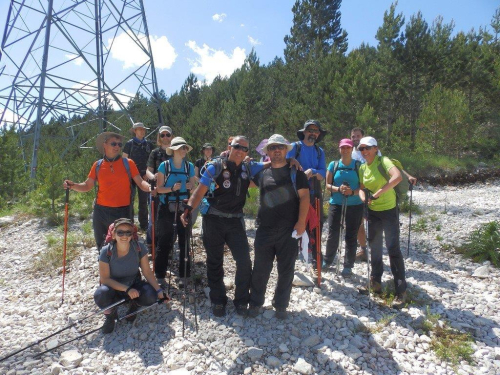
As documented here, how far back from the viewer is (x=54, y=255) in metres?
6.59

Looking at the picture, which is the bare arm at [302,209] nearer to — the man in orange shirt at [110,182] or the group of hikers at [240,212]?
the group of hikers at [240,212]

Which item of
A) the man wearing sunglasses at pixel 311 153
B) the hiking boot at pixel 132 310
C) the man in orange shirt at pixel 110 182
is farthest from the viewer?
the man wearing sunglasses at pixel 311 153

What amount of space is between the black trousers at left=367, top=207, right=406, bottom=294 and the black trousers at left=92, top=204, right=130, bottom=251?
336 centimetres

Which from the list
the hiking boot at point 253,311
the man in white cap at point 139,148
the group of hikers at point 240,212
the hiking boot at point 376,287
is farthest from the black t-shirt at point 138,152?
the hiking boot at point 376,287

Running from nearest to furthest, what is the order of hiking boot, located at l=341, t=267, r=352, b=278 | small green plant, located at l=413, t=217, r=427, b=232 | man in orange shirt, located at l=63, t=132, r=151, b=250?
man in orange shirt, located at l=63, t=132, r=151, b=250
hiking boot, located at l=341, t=267, r=352, b=278
small green plant, located at l=413, t=217, r=427, b=232

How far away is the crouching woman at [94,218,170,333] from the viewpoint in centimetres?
406

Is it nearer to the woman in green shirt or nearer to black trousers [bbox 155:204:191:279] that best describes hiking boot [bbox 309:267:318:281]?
the woman in green shirt

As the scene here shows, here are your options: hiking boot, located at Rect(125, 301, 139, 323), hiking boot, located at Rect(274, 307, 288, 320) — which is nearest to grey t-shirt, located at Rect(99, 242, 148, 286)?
hiking boot, located at Rect(125, 301, 139, 323)

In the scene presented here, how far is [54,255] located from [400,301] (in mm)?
5996

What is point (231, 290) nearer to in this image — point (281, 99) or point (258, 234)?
point (258, 234)

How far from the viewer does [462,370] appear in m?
3.47

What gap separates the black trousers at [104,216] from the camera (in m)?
4.75

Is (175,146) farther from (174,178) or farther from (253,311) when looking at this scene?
(253,311)

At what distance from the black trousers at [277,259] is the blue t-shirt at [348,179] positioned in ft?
5.20
